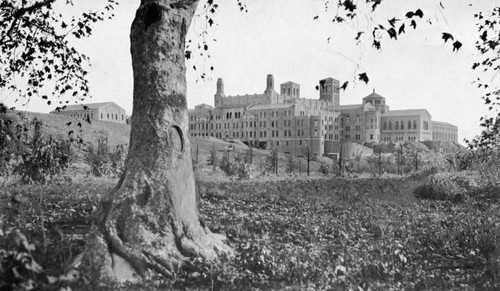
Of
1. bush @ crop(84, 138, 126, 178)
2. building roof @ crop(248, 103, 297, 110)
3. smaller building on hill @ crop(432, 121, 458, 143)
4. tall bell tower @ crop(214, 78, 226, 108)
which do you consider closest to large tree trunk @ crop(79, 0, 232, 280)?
bush @ crop(84, 138, 126, 178)

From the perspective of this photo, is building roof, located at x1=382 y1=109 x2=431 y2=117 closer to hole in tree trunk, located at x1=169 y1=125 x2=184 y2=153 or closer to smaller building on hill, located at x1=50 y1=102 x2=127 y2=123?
smaller building on hill, located at x1=50 y1=102 x2=127 y2=123

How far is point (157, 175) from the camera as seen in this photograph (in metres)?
5.65

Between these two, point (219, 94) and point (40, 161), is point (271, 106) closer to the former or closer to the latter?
point (219, 94)

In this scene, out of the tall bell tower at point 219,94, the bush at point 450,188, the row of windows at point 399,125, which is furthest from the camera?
the tall bell tower at point 219,94

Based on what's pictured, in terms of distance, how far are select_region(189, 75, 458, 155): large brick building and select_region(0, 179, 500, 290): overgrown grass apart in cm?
8184

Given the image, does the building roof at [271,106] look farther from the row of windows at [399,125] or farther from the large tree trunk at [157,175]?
the large tree trunk at [157,175]

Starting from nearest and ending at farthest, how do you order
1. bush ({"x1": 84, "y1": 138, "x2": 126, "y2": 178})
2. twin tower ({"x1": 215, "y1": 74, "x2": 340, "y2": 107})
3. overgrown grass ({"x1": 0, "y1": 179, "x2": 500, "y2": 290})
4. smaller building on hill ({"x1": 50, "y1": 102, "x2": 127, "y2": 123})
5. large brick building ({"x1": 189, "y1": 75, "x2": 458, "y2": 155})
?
overgrown grass ({"x1": 0, "y1": 179, "x2": 500, "y2": 290}) < bush ({"x1": 84, "y1": 138, "x2": 126, "y2": 178}) < smaller building on hill ({"x1": 50, "y1": 102, "x2": 127, "y2": 123}) < large brick building ({"x1": 189, "y1": 75, "x2": 458, "y2": 155}) < twin tower ({"x1": 215, "y1": 74, "x2": 340, "y2": 107})

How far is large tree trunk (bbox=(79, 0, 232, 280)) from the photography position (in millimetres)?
5230

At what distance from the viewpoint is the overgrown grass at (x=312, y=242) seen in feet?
16.1

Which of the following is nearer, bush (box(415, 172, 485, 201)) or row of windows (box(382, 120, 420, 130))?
bush (box(415, 172, 485, 201))

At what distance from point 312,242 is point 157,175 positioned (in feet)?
8.26

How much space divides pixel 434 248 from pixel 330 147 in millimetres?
89437

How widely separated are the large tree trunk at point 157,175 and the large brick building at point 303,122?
282 feet

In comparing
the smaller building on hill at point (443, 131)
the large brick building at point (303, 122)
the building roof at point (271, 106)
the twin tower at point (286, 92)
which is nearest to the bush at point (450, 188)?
the large brick building at point (303, 122)
